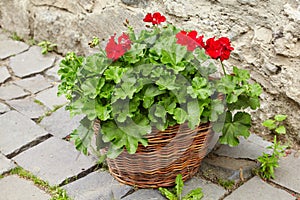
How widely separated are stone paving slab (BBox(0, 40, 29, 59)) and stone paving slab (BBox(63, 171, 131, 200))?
1560 mm

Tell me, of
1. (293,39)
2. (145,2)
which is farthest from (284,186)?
(145,2)

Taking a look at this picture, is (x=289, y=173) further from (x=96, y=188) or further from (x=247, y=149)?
(x=96, y=188)

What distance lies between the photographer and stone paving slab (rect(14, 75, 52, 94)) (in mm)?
3145

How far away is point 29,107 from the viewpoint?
2.94 meters

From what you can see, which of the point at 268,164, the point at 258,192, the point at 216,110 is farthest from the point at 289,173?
the point at 216,110

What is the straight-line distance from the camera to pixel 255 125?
2.63m

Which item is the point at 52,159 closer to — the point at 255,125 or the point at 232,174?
the point at 232,174

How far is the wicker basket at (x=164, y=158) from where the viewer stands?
2.03 metres

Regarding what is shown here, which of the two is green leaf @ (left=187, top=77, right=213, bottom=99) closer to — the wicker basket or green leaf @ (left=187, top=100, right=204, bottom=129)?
green leaf @ (left=187, top=100, right=204, bottom=129)

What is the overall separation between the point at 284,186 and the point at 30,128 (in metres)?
1.41

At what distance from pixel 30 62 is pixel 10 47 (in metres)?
0.32

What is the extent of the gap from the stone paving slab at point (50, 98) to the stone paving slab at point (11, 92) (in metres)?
0.11

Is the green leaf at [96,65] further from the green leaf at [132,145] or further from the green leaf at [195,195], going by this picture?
Result: the green leaf at [195,195]

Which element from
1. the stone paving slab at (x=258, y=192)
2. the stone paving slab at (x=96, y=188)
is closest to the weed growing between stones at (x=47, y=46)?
the stone paving slab at (x=96, y=188)
